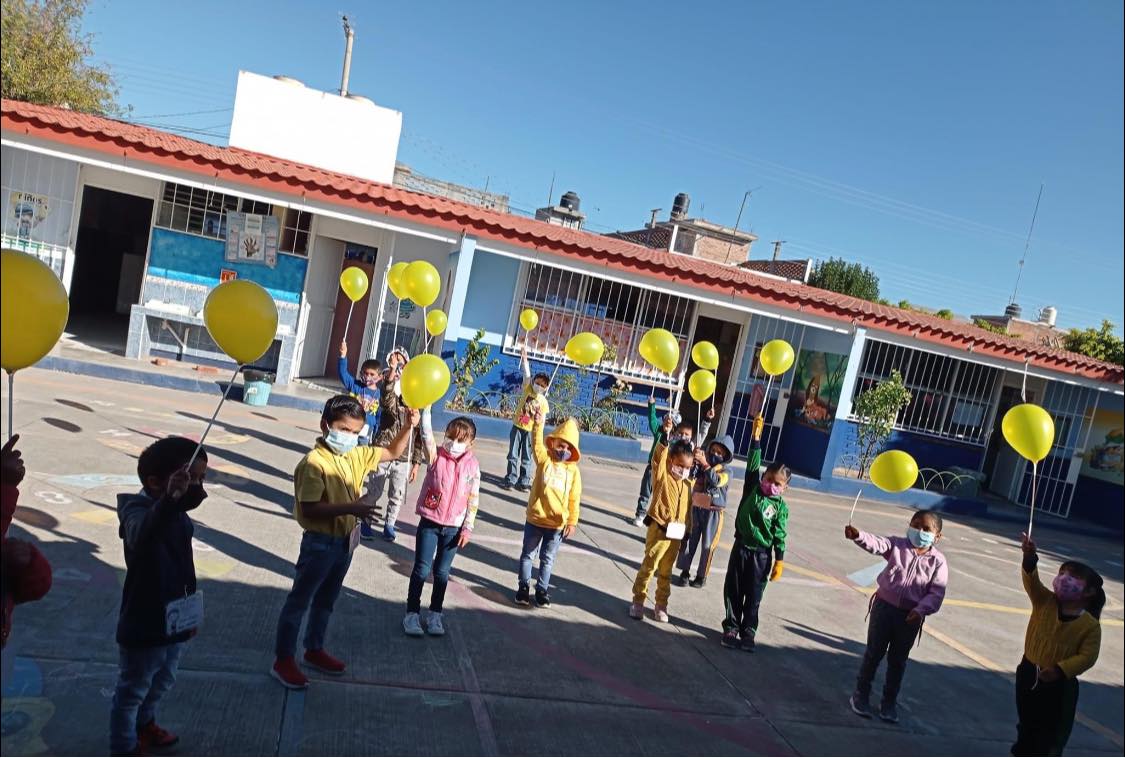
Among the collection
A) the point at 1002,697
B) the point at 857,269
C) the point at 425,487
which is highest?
the point at 857,269

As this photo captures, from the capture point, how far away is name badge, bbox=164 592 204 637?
116 inches

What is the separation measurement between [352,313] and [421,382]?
10.1m

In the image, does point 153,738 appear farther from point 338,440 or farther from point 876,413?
point 876,413

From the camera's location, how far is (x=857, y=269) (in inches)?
1519

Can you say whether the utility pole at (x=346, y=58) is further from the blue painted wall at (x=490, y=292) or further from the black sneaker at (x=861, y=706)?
the black sneaker at (x=861, y=706)

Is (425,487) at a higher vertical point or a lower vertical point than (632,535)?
higher

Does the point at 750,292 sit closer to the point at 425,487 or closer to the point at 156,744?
the point at 425,487

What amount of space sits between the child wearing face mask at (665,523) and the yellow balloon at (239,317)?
10.3ft

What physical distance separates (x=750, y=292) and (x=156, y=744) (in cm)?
1187

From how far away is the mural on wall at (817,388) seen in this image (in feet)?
47.5

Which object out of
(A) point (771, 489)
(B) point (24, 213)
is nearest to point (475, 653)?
(A) point (771, 489)

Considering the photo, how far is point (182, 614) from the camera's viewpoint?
302 centimetres

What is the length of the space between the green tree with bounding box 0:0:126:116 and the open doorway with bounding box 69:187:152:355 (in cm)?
294

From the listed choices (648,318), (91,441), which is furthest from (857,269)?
(91,441)
